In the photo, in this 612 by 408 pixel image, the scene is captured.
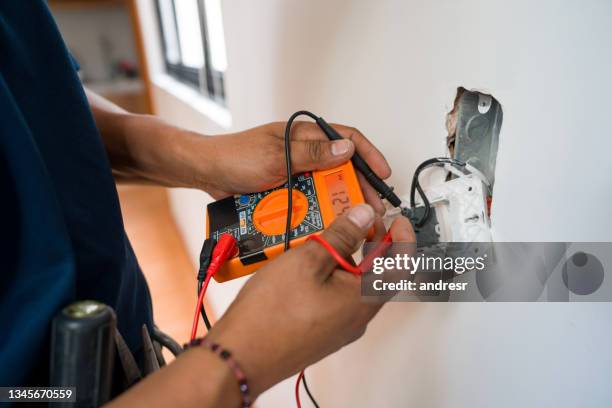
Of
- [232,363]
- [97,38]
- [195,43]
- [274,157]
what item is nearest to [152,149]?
[274,157]

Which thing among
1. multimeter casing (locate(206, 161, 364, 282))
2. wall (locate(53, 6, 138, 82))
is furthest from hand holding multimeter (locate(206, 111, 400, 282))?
wall (locate(53, 6, 138, 82))

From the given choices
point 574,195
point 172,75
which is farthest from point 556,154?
point 172,75

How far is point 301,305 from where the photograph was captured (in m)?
0.37

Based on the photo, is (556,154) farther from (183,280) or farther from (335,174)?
(183,280)

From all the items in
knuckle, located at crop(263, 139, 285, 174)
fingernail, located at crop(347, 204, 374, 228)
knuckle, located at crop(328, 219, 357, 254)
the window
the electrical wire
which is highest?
the window

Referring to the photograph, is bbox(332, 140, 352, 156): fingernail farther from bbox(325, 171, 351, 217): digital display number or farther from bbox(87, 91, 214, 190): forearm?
bbox(87, 91, 214, 190): forearm

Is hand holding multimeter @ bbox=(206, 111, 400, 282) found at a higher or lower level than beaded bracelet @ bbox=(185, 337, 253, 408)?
higher

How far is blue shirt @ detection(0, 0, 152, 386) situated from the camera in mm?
399

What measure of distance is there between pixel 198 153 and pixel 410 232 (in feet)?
1.21

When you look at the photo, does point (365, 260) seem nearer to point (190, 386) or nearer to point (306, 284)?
point (306, 284)

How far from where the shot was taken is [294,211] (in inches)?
20.4

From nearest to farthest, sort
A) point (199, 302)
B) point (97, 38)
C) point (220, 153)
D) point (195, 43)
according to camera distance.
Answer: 1. point (199, 302)
2. point (220, 153)
3. point (195, 43)
4. point (97, 38)

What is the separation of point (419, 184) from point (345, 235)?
166mm

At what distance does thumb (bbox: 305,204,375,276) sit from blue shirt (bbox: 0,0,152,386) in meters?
0.26
